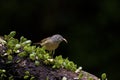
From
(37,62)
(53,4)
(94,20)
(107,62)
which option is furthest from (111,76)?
(37,62)

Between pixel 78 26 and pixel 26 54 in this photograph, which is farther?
pixel 78 26

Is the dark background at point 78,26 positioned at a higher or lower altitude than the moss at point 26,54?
higher

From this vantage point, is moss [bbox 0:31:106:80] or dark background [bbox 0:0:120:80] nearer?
moss [bbox 0:31:106:80]

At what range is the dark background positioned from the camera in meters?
7.37

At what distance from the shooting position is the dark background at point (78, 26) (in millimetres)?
7367

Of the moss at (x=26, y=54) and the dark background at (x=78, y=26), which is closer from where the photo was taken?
the moss at (x=26, y=54)

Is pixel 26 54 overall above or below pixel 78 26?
below

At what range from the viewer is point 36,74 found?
4.09 meters

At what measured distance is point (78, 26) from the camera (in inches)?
298

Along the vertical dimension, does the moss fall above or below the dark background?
below

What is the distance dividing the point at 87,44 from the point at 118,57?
0.42m

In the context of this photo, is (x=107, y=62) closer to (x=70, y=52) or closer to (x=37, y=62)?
(x=70, y=52)

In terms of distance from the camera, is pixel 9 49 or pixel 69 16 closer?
pixel 9 49

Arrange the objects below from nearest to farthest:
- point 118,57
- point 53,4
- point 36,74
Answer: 1. point 36,74
2. point 118,57
3. point 53,4
